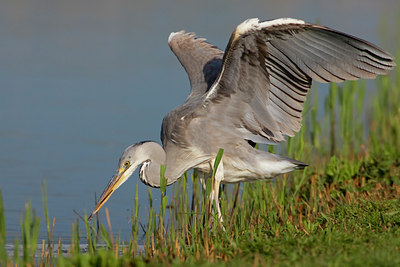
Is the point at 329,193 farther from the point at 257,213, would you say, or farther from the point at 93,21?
the point at 93,21

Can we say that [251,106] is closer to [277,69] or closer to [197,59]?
[277,69]

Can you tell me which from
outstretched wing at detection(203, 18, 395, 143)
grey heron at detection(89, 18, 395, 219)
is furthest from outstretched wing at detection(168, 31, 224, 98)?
outstretched wing at detection(203, 18, 395, 143)

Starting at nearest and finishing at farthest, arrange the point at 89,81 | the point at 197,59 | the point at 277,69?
the point at 277,69 < the point at 197,59 < the point at 89,81

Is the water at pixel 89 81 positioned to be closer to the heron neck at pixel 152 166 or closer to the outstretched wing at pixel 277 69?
the heron neck at pixel 152 166

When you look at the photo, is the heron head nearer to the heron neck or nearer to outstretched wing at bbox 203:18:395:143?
the heron neck

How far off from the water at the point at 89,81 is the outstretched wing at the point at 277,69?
1468 millimetres

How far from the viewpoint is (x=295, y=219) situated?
5617 mm

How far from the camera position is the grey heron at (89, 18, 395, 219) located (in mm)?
5469

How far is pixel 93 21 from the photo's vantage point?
596 inches

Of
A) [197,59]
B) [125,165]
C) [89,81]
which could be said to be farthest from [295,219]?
[89,81]

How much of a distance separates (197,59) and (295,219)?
2137 millimetres

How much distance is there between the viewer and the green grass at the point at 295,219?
4078mm

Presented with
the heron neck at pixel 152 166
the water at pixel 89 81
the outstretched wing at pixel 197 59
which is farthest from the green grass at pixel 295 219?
the water at pixel 89 81

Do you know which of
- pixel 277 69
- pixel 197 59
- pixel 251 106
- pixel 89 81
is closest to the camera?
pixel 277 69
